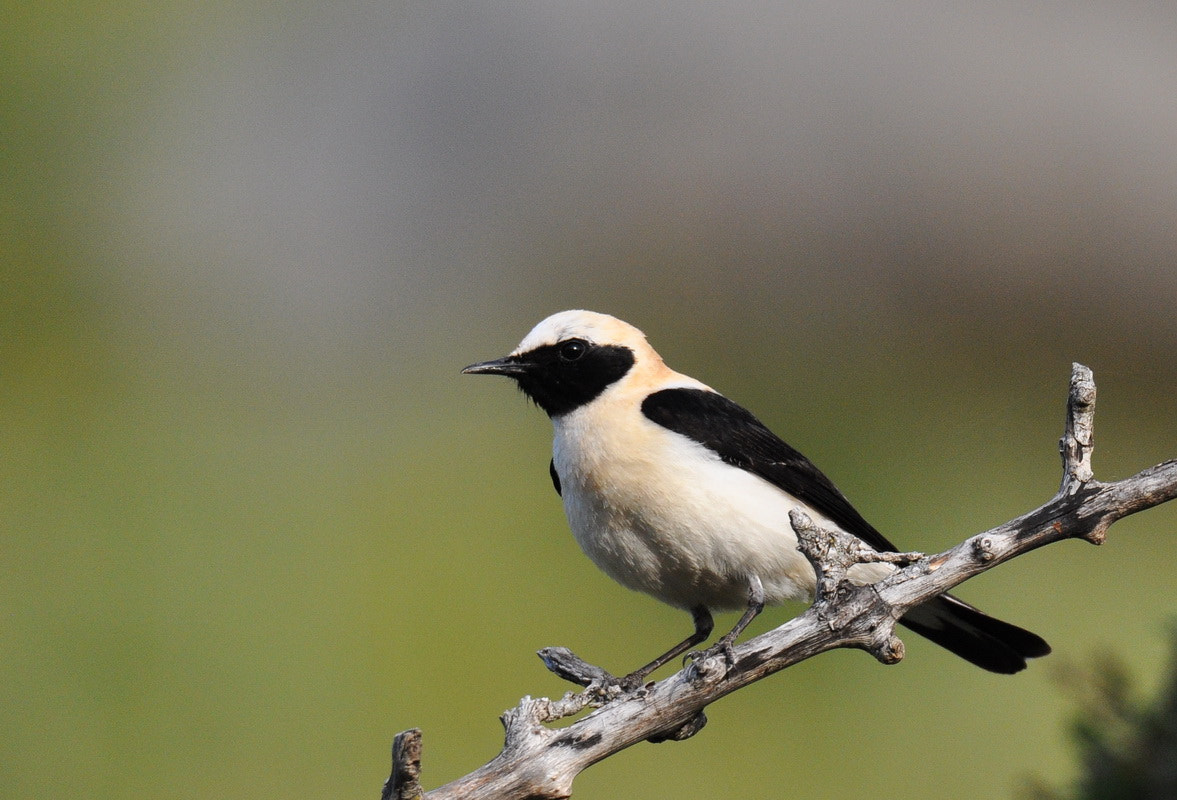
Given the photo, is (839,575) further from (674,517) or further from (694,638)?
(694,638)

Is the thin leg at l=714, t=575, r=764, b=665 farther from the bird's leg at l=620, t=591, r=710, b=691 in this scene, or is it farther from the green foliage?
the green foliage

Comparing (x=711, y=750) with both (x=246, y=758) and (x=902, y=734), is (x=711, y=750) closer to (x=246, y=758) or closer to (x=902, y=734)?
(x=902, y=734)

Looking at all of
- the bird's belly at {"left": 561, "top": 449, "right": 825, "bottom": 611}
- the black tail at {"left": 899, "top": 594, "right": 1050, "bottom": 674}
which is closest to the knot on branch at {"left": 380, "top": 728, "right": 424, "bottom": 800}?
the bird's belly at {"left": 561, "top": 449, "right": 825, "bottom": 611}

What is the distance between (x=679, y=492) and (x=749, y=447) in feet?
1.39

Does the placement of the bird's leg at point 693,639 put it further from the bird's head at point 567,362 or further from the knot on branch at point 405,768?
the knot on branch at point 405,768

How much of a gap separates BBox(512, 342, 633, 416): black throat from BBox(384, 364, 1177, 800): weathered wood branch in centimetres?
133

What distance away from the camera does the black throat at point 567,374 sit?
4.05 m

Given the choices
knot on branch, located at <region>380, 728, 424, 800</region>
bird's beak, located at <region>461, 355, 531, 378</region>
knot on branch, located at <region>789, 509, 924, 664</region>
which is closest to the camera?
knot on branch, located at <region>380, 728, 424, 800</region>

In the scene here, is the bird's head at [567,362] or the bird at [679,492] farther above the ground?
the bird's head at [567,362]

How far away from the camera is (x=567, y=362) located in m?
4.08

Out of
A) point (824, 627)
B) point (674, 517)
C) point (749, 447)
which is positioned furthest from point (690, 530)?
point (824, 627)

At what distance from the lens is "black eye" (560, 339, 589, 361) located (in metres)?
4.08

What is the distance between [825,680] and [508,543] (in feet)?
8.71

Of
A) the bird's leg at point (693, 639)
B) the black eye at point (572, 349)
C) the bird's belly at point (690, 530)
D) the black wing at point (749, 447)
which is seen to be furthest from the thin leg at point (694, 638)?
the black eye at point (572, 349)
